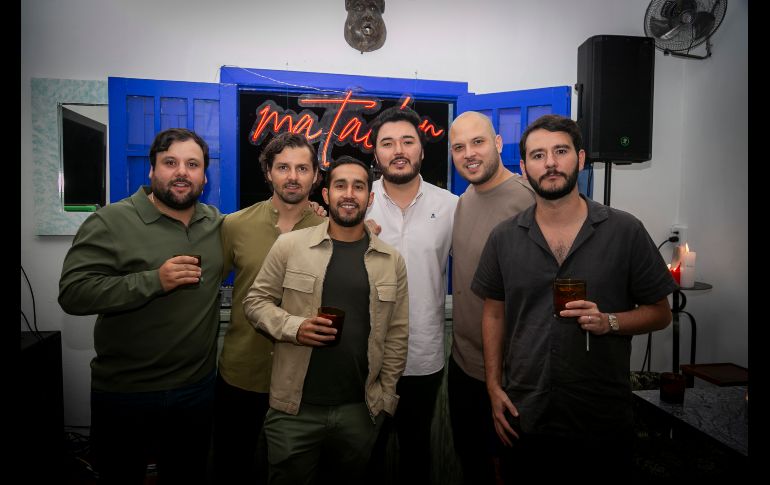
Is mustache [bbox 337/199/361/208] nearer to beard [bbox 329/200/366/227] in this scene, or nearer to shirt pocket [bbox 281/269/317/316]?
beard [bbox 329/200/366/227]

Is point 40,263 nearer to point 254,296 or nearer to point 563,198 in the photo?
point 254,296

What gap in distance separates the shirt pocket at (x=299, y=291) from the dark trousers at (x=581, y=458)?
1.08 meters

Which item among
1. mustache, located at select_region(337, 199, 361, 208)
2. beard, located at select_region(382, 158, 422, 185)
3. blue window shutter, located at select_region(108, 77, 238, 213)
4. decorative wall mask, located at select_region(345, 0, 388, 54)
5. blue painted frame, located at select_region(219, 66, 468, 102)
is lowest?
mustache, located at select_region(337, 199, 361, 208)

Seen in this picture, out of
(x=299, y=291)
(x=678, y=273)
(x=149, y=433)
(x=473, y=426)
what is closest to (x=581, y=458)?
(x=473, y=426)

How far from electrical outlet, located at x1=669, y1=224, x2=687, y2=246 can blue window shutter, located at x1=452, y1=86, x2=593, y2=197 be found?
3.36 ft

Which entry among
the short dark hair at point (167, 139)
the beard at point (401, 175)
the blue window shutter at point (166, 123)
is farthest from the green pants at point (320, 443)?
the blue window shutter at point (166, 123)

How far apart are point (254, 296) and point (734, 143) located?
4015 mm

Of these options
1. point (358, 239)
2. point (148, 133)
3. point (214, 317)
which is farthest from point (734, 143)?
point (148, 133)

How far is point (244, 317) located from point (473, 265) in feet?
3.82

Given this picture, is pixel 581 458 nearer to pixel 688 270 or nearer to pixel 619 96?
pixel 688 270

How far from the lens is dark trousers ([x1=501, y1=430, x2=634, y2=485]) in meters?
1.71

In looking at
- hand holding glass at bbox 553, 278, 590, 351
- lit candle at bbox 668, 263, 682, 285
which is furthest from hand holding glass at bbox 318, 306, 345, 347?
lit candle at bbox 668, 263, 682, 285

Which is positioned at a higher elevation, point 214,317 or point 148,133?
point 148,133
